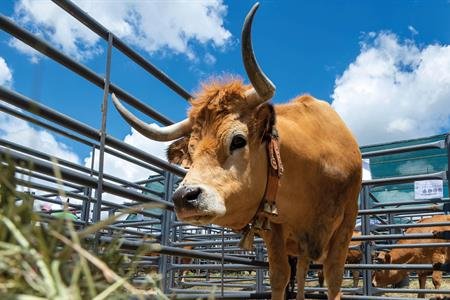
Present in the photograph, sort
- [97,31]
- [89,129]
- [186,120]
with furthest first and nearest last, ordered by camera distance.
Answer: [186,120]
[97,31]
[89,129]

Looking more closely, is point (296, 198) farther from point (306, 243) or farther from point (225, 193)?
point (225, 193)

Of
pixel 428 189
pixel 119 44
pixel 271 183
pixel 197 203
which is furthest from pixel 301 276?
pixel 119 44

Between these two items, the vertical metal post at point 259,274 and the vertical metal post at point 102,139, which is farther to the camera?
the vertical metal post at point 259,274

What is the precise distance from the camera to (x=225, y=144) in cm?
279

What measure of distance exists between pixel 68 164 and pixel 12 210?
194 inches

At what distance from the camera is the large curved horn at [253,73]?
2.51 m

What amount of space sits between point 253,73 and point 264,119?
0.33 m

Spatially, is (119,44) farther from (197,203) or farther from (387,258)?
(387,258)

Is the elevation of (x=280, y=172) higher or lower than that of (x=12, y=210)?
higher

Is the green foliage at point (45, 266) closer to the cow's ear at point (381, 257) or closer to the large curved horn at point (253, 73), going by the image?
the large curved horn at point (253, 73)

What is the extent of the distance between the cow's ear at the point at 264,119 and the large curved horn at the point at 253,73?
0.05m

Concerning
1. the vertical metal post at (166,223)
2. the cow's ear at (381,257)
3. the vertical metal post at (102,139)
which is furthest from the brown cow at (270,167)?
the cow's ear at (381,257)

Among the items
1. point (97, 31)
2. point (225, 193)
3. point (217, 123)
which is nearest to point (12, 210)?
point (97, 31)

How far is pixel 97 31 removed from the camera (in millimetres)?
2383
